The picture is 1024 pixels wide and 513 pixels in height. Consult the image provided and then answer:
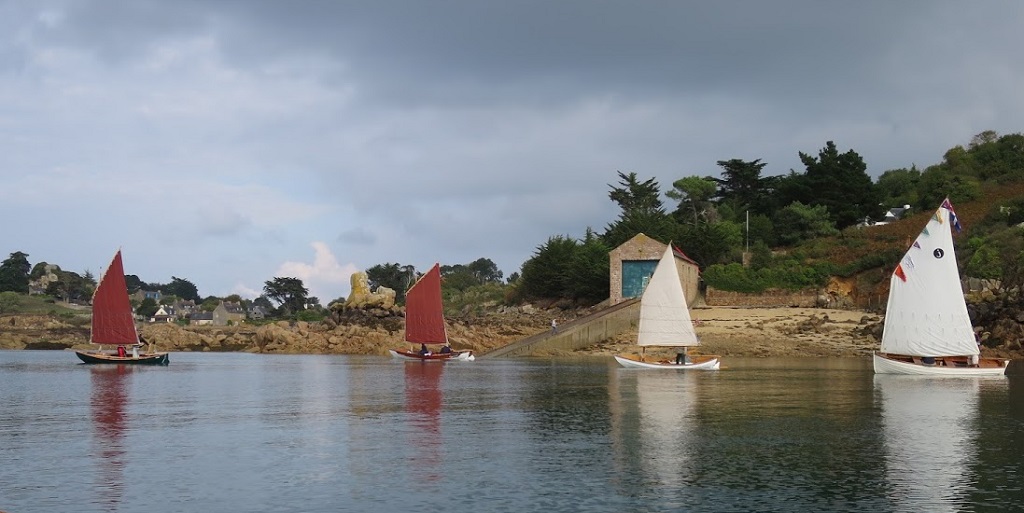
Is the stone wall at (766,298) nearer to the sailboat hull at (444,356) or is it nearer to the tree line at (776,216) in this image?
the tree line at (776,216)

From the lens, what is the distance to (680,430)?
26953 mm

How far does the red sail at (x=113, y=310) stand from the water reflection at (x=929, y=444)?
40.3 metres

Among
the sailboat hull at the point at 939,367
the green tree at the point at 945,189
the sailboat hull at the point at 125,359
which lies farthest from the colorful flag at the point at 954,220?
the sailboat hull at the point at 125,359

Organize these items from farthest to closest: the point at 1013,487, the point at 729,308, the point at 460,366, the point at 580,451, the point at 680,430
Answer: the point at 729,308 → the point at 460,366 → the point at 680,430 → the point at 580,451 → the point at 1013,487

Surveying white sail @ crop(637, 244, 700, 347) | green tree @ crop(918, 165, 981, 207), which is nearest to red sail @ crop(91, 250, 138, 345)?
white sail @ crop(637, 244, 700, 347)

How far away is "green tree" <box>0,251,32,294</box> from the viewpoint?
484 feet

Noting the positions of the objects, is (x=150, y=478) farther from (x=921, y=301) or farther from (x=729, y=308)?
(x=729, y=308)

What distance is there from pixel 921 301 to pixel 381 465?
103 ft

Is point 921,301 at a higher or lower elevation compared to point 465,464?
higher

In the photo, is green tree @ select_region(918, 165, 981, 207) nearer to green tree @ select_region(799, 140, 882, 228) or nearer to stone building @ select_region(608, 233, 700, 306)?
green tree @ select_region(799, 140, 882, 228)

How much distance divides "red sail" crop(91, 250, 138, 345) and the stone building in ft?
104

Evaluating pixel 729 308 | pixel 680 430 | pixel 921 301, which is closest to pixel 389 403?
pixel 680 430

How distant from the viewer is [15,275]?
150000 millimetres

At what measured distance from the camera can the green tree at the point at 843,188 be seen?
8538 centimetres
